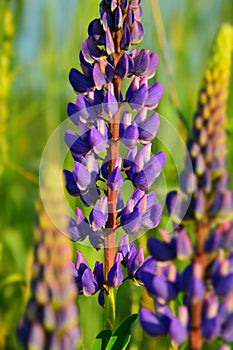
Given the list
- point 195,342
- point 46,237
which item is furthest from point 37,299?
point 195,342

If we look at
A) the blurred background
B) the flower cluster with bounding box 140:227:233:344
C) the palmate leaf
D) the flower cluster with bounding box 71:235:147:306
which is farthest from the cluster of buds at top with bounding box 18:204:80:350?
the blurred background

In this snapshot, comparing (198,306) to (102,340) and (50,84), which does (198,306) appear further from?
(50,84)

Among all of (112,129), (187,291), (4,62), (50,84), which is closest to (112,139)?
(112,129)

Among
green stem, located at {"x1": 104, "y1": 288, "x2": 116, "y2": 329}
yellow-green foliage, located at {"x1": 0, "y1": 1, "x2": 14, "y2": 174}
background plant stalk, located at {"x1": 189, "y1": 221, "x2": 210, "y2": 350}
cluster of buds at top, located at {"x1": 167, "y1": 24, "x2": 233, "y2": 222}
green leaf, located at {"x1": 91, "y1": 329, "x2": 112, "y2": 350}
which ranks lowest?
green leaf, located at {"x1": 91, "y1": 329, "x2": 112, "y2": 350}

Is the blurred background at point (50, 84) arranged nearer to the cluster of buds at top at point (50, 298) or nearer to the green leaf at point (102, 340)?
the green leaf at point (102, 340)

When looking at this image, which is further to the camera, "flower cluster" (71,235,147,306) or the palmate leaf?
"flower cluster" (71,235,147,306)

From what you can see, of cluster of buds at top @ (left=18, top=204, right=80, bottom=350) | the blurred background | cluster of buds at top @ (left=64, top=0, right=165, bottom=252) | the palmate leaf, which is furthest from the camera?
the blurred background

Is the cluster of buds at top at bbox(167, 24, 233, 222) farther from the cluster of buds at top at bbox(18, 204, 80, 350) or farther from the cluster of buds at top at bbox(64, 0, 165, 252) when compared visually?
the cluster of buds at top at bbox(64, 0, 165, 252)
